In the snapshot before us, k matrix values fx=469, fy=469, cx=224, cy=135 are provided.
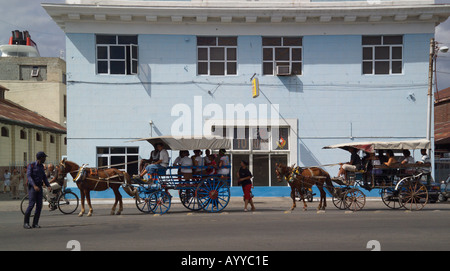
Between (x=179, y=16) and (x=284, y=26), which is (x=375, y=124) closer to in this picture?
(x=284, y=26)

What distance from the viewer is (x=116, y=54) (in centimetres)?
2352

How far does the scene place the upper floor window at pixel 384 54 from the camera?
2391cm

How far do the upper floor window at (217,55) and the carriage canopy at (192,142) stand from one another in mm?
8634

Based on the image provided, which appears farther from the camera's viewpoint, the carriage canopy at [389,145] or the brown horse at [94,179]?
the carriage canopy at [389,145]

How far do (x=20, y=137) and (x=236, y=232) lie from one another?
30.3 metres

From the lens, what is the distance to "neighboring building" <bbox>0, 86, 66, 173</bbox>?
32906mm

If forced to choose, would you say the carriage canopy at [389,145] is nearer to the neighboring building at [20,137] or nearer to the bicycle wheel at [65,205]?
the bicycle wheel at [65,205]

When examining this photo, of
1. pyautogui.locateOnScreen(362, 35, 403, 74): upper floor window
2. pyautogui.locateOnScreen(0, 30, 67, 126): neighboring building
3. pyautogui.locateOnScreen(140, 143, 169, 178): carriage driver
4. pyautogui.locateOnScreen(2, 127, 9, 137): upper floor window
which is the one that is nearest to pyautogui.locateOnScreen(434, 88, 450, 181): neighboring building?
pyautogui.locateOnScreen(362, 35, 403, 74): upper floor window

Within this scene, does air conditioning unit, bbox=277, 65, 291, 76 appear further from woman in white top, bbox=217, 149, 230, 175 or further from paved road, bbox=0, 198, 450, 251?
paved road, bbox=0, 198, 450, 251

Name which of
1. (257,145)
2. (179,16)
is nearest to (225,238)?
(257,145)

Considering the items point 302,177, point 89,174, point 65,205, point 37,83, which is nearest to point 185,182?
point 89,174

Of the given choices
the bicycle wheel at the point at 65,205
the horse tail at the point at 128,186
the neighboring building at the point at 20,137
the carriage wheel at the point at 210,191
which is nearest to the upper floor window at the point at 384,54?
the carriage wheel at the point at 210,191

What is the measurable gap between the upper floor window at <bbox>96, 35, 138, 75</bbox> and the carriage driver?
8837mm

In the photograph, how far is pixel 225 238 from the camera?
33.6ft
